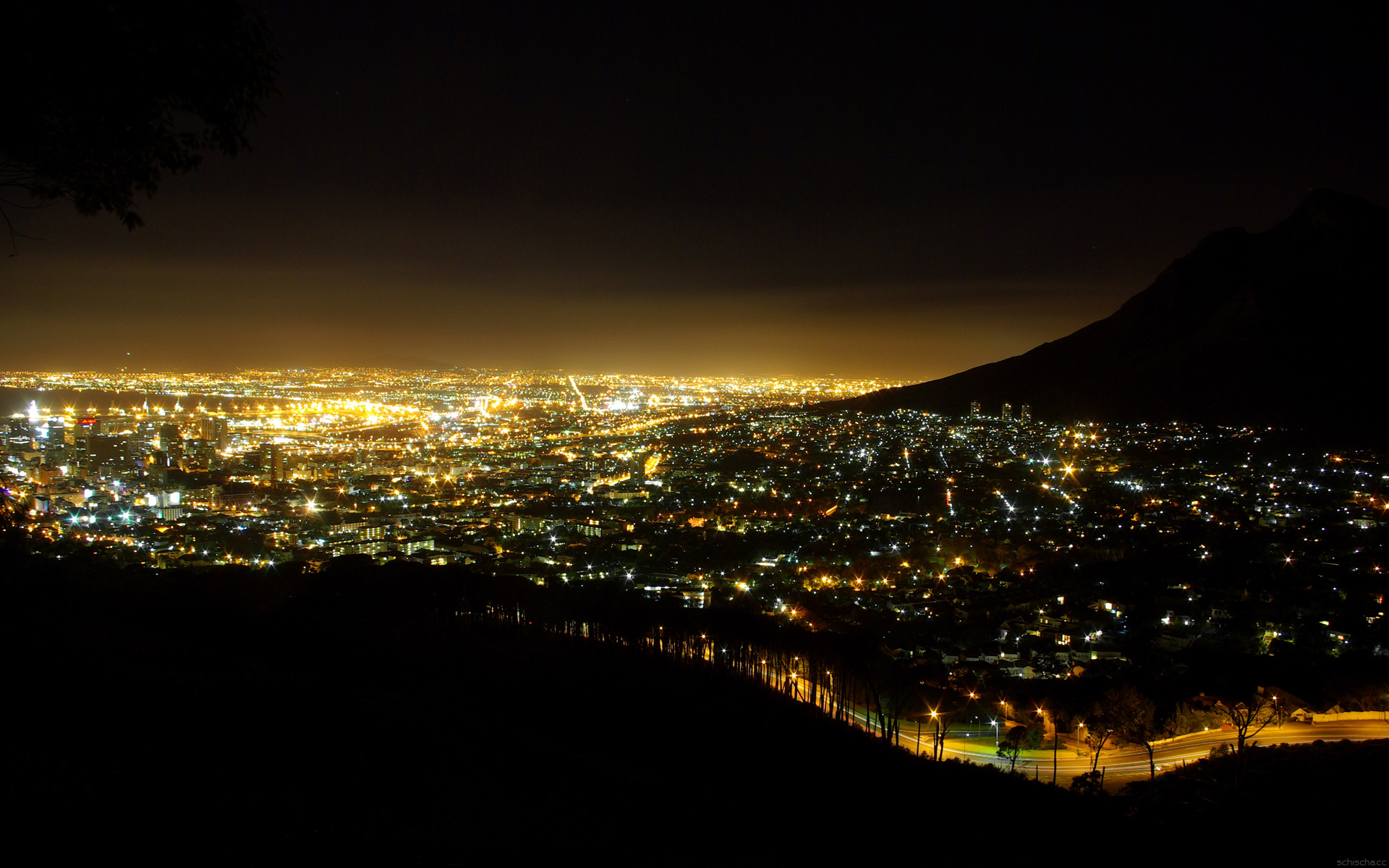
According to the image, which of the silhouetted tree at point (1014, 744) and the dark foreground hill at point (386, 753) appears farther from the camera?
the silhouetted tree at point (1014, 744)

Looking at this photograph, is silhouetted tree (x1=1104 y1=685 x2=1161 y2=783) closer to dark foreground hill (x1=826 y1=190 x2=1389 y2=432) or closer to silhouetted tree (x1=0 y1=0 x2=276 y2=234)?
silhouetted tree (x1=0 y1=0 x2=276 y2=234)

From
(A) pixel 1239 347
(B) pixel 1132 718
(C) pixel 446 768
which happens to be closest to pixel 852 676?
(B) pixel 1132 718

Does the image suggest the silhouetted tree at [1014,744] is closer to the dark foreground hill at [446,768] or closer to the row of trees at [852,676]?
the row of trees at [852,676]

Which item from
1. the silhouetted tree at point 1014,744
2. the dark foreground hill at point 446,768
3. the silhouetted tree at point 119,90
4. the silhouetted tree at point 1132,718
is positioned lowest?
the silhouetted tree at point 1014,744

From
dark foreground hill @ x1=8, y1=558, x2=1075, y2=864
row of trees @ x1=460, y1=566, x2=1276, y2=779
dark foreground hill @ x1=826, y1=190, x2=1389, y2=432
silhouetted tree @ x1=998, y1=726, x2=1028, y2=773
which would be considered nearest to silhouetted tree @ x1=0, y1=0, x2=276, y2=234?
dark foreground hill @ x1=8, y1=558, x2=1075, y2=864

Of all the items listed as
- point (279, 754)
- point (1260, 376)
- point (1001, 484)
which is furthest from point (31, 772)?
point (1260, 376)

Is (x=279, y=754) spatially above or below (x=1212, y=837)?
above

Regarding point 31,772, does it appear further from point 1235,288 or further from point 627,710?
point 1235,288

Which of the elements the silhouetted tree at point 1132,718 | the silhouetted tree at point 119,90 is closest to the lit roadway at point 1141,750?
the silhouetted tree at point 1132,718

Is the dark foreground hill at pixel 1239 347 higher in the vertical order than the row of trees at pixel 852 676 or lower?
higher
